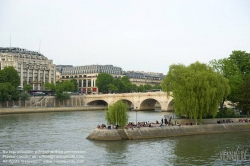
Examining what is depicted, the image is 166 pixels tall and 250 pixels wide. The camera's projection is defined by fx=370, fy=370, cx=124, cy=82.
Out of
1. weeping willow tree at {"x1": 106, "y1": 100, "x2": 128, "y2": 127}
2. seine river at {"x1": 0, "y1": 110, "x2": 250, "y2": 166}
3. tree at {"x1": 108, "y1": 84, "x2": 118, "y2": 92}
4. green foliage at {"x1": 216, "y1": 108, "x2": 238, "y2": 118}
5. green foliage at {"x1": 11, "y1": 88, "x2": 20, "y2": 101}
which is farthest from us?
tree at {"x1": 108, "y1": 84, "x2": 118, "y2": 92}

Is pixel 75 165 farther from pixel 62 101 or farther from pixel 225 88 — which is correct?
pixel 62 101

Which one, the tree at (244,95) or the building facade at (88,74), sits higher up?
the building facade at (88,74)

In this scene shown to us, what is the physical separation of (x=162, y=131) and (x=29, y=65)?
9704cm

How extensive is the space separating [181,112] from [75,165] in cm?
2199

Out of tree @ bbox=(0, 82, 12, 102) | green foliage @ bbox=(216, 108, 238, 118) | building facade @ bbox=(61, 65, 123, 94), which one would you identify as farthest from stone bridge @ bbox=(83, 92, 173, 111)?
building facade @ bbox=(61, 65, 123, 94)

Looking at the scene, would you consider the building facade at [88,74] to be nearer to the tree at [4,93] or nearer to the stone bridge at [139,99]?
the stone bridge at [139,99]

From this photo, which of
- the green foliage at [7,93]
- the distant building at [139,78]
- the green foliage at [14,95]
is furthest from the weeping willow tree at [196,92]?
the distant building at [139,78]

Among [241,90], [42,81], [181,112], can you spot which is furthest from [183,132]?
[42,81]

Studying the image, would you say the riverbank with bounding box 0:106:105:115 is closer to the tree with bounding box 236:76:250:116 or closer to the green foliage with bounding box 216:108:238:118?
the green foliage with bounding box 216:108:238:118

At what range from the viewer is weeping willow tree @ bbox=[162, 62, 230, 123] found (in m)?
46.8

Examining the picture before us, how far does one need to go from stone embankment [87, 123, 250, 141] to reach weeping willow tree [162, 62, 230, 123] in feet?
5.98

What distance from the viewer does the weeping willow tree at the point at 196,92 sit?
153 feet

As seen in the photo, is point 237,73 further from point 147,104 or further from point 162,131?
point 147,104

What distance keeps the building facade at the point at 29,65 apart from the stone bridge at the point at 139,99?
23556 millimetres
